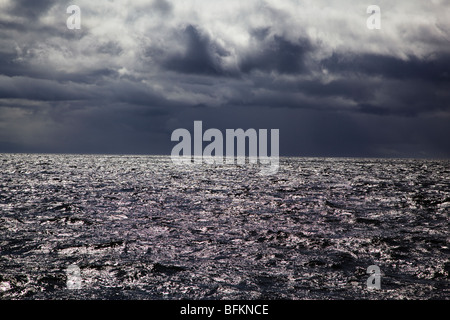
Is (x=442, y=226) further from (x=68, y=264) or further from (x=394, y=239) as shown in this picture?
(x=68, y=264)

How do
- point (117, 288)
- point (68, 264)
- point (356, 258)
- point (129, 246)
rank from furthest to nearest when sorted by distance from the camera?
point (129, 246), point (356, 258), point (68, 264), point (117, 288)

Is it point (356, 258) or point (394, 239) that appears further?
point (394, 239)

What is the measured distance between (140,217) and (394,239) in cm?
1387

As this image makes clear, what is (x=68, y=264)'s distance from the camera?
1272 cm
